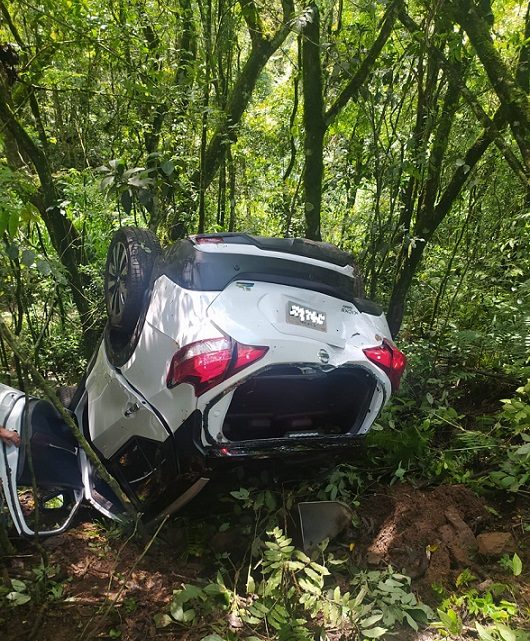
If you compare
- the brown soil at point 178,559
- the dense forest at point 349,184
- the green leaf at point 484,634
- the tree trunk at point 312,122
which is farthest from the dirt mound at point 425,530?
the tree trunk at point 312,122

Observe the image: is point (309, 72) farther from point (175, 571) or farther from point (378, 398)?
point (175, 571)

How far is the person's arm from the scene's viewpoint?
2.58 meters

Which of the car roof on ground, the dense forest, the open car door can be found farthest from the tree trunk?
the open car door

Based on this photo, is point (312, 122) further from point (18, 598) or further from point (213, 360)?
point (18, 598)

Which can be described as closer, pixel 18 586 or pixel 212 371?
pixel 212 371

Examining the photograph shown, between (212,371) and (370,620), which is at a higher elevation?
(212,371)

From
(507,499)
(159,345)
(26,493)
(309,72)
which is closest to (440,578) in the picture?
(507,499)

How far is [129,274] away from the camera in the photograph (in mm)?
2916

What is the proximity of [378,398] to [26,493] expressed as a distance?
261 centimetres

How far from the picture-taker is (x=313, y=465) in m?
2.92

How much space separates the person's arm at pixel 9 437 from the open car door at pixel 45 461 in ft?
0.10

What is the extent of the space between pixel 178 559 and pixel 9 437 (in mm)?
1142

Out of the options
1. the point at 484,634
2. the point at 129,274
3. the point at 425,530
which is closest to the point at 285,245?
the point at 129,274

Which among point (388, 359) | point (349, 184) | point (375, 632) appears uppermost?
point (349, 184)
